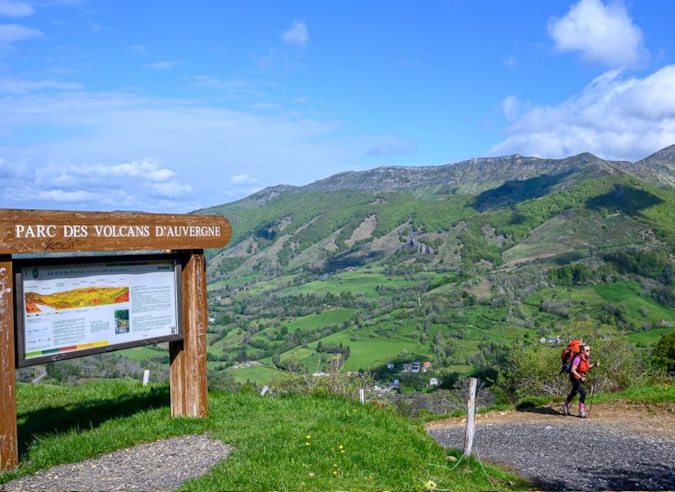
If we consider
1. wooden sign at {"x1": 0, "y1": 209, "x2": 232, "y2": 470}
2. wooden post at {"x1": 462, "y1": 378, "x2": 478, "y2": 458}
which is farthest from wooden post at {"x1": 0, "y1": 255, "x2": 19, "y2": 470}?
wooden post at {"x1": 462, "y1": 378, "x2": 478, "y2": 458}

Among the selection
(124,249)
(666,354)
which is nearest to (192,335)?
(124,249)

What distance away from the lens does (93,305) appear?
8.61 meters

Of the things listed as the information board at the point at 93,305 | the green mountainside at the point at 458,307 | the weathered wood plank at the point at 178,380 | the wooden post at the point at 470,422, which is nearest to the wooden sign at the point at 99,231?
the information board at the point at 93,305

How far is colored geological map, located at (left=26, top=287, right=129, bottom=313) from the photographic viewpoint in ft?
26.1

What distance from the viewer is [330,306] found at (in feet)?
516

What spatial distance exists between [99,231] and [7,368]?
7.10 feet

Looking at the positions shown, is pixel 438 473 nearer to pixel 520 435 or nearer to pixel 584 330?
pixel 520 435

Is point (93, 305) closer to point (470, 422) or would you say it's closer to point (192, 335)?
point (192, 335)

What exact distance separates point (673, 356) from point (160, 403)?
28.4 meters

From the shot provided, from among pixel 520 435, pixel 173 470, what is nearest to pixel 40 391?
pixel 173 470

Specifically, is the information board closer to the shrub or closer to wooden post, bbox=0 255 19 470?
wooden post, bbox=0 255 19 470

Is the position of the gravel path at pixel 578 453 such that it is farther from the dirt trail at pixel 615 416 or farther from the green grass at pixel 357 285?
the green grass at pixel 357 285

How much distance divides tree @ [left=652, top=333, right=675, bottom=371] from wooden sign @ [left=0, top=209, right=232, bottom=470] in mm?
26017

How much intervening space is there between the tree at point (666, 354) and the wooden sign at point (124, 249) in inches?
1024
